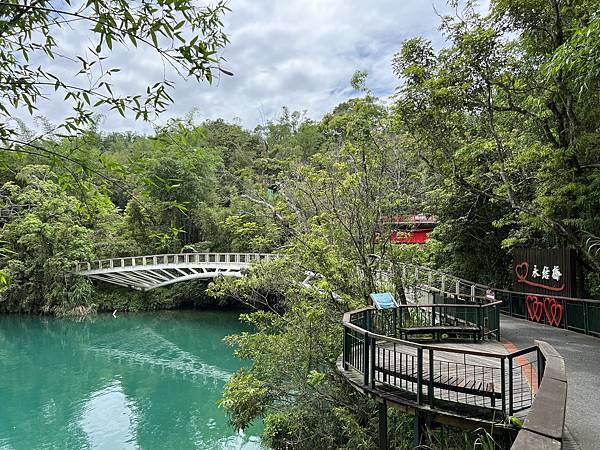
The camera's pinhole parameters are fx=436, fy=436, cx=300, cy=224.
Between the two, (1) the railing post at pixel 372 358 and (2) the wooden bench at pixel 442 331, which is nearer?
(1) the railing post at pixel 372 358

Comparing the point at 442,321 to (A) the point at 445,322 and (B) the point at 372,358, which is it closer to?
(A) the point at 445,322

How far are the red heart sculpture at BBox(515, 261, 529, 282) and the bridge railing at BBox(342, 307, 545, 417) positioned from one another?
4.45 meters

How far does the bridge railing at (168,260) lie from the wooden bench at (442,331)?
1229 cm

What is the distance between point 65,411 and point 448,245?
37.9 ft

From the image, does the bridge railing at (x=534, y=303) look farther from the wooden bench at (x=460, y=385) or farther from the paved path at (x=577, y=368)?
the wooden bench at (x=460, y=385)

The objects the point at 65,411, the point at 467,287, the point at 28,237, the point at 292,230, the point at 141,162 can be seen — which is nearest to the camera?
the point at 141,162

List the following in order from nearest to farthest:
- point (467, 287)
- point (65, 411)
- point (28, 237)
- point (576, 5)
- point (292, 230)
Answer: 1. point (576, 5)
2. point (292, 230)
3. point (65, 411)
4. point (467, 287)
5. point (28, 237)

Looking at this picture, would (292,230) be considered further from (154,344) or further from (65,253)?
(65,253)

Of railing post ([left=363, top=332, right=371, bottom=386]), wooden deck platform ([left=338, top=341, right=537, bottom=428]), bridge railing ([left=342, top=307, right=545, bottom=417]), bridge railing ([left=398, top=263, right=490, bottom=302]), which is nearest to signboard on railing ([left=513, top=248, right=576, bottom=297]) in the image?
bridge railing ([left=398, top=263, right=490, bottom=302])

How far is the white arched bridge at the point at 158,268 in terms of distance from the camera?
19.7m

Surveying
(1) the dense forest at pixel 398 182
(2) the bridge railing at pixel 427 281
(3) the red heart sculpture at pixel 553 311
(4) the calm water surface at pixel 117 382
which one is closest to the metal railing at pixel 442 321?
(2) the bridge railing at pixel 427 281

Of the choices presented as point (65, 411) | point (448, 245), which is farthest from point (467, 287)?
point (65, 411)

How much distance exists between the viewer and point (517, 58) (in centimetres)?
800

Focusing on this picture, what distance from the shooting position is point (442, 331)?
6.61 m
